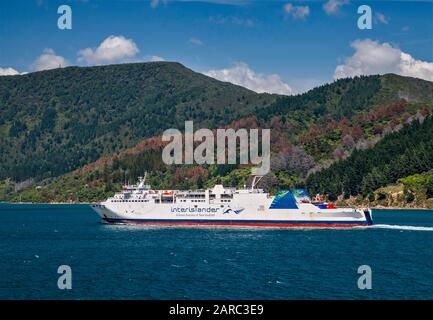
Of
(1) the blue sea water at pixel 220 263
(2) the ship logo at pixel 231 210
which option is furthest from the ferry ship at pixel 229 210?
(1) the blue sea water at pixel 220 263

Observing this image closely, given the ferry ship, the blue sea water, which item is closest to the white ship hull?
the ferry ship

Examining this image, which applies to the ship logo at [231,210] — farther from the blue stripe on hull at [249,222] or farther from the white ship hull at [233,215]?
the blue stripe on hull at [249,222]

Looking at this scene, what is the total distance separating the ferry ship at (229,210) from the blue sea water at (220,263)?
19.4 feet

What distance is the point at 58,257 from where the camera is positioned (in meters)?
85.8

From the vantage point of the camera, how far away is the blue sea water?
61.8 metres

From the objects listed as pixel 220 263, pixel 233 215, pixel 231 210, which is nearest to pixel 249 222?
pixel 233 215

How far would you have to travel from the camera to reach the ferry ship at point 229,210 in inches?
5027

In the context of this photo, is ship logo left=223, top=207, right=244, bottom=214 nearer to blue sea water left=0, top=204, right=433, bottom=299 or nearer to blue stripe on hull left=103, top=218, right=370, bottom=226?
blue stripe on hull left=103, top=218, right=370, bottom=226

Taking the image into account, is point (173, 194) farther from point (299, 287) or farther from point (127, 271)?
point (299, 287)

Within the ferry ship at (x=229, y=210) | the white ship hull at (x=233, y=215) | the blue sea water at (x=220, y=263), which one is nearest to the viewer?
the blue sea water at (x=220, y=263)

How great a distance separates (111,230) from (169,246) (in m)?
32.1

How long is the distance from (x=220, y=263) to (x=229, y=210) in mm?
52231

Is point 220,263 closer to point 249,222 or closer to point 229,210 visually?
point 249,222
